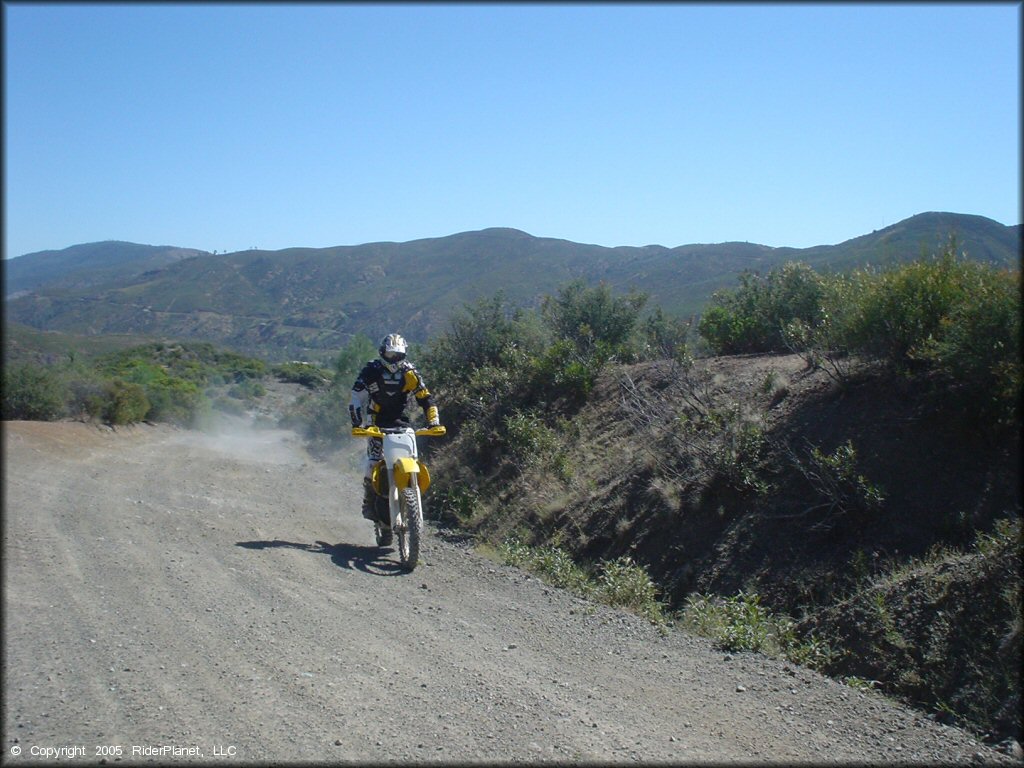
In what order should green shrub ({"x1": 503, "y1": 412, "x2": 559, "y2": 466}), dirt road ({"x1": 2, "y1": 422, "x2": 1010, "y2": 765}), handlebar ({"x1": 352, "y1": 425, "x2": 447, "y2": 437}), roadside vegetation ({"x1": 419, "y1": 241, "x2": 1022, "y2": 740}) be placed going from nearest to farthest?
1. dirt road ({"x1": 2, "y1": 422, "x2": 1010, "y2": 765})
2. roadside vegetation ({"x1": 419, "y1": 241, "x2": 1022, "y2": 740})
3. handlebar ({"x1": 352, "y1": 425, "x2": 447, "y2": 437})
4. green shrub ({"x1": 503, "y1": 412, "x2": 559, "y2": 466})

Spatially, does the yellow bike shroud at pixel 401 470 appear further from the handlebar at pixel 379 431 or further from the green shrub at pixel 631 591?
the green shrub at pixel 631 591

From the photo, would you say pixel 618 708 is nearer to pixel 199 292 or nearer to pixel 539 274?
pixel 539 274

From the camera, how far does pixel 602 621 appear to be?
6.80 m

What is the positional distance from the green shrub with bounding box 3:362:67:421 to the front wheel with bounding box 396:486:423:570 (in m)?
12.3

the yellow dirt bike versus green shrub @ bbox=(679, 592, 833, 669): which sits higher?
the yellow dirt bike

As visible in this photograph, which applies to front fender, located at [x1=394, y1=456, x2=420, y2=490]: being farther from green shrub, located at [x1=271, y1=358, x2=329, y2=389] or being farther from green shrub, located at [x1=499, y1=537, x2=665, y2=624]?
green shrub, located at [x1=271, y1=358, x2=329, y2=389]

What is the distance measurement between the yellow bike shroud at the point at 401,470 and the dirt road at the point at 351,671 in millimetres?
777

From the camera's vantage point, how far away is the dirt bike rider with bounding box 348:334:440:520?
869 cm

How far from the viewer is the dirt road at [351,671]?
4016mm

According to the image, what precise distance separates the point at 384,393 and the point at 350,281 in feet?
107

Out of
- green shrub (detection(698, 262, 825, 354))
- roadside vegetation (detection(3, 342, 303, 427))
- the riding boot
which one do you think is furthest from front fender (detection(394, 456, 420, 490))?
roadside vegetation (detection(3, 342, 303, 427))

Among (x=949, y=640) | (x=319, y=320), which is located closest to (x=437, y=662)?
(x=949, y=640)

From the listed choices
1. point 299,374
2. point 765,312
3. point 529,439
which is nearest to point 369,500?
point 529,439

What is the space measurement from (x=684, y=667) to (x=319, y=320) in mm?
30058
